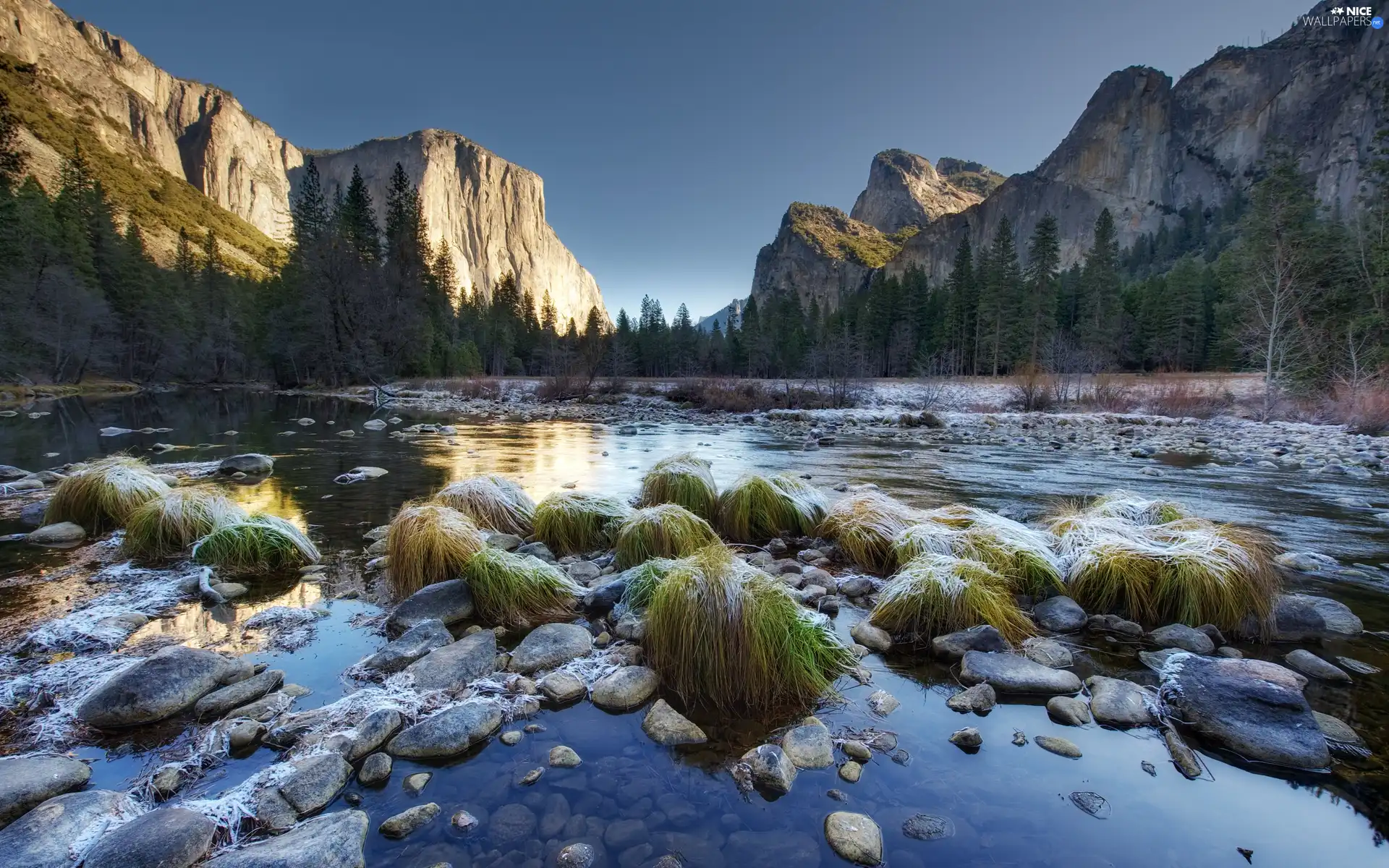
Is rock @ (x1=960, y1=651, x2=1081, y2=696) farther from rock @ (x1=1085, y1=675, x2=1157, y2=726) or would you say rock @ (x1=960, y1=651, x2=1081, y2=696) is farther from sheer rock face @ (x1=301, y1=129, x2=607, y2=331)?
sheer rock face @ (x1=301, y1=129, x2=607, y2=331)

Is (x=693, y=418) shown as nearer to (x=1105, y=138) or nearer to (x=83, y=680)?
(x=83, y=680)

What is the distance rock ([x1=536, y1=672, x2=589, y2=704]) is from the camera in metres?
3.64

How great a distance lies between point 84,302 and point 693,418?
129 ft

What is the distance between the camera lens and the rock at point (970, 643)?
4.21 metres

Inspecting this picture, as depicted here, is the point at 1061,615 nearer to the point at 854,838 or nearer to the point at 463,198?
the point at 854,838

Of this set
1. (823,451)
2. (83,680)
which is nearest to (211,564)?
(83,680)

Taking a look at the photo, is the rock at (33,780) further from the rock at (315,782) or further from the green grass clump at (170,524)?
the green grass clump at (170,524)

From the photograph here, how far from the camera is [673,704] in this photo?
145 inches

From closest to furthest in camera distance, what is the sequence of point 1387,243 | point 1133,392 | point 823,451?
point 823,451 < point 1387,243 < point 1133,392

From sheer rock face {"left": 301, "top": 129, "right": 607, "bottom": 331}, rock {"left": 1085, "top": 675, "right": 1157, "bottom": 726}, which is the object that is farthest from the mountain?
rock {"left": 1085, "top": 675, "right": 1157, "bottom": 726}

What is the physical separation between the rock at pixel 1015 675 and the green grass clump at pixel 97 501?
907cm

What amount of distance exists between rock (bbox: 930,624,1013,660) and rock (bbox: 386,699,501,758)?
3167 mm

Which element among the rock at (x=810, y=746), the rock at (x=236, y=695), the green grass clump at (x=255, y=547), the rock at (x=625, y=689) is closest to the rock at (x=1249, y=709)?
the rock at (x=810, y=746)

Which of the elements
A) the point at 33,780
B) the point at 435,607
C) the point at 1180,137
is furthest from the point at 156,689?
the point at 1180,137
